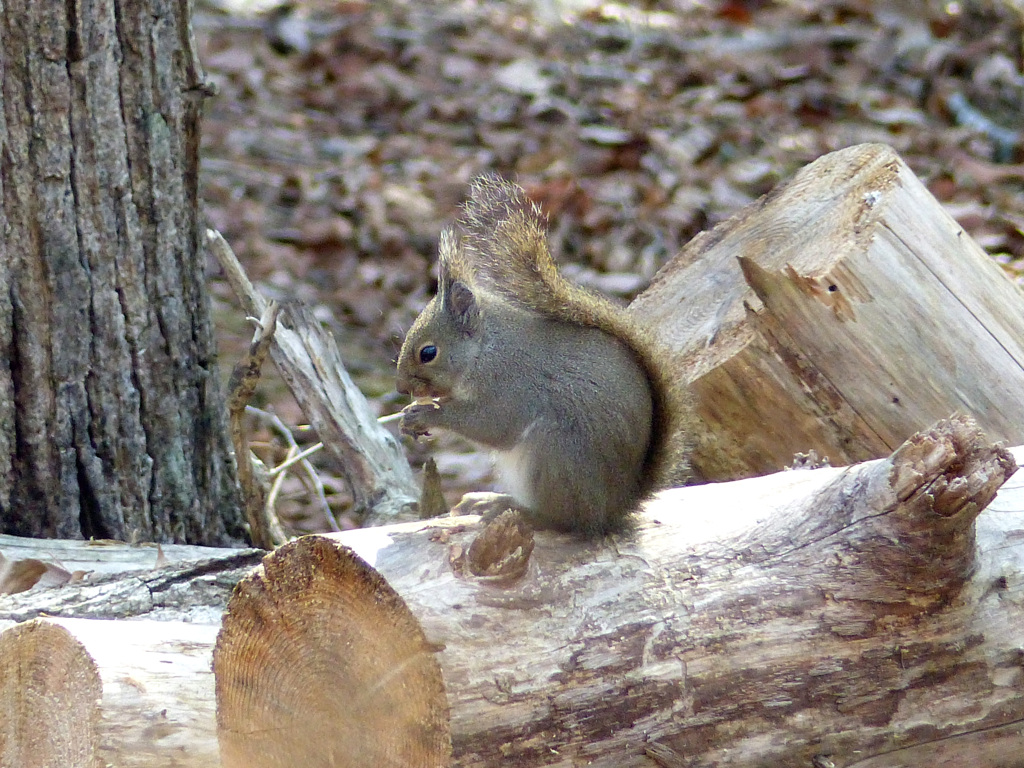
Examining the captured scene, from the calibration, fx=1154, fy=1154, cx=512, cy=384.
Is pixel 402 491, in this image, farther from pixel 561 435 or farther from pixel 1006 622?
pixel 1006 622

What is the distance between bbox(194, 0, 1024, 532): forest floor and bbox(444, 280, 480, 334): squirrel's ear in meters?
1.71

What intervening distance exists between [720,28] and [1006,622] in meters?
5.32

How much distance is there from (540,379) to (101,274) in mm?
1004

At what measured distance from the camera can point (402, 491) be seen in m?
2.93

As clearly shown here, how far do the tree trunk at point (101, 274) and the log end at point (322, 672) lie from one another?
1.06m

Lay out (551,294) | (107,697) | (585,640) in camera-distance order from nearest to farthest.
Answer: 1. (107,697)
2. (585,640)
3. (551,294)

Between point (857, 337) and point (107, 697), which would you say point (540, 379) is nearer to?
point (857, 337)

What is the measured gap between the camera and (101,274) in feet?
8.25

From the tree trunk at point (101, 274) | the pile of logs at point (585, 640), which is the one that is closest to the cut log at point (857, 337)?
the pile of logs at point (585, 640)

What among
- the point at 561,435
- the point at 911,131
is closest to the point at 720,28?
the point at 911,131

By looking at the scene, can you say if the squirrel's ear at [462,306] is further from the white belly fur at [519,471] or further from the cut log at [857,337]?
the cut log at [857,337]

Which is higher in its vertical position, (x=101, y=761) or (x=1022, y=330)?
(x=1022, y=330)

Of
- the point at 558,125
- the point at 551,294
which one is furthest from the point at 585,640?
the point at 558,125

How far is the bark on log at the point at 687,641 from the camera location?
1.71 m
